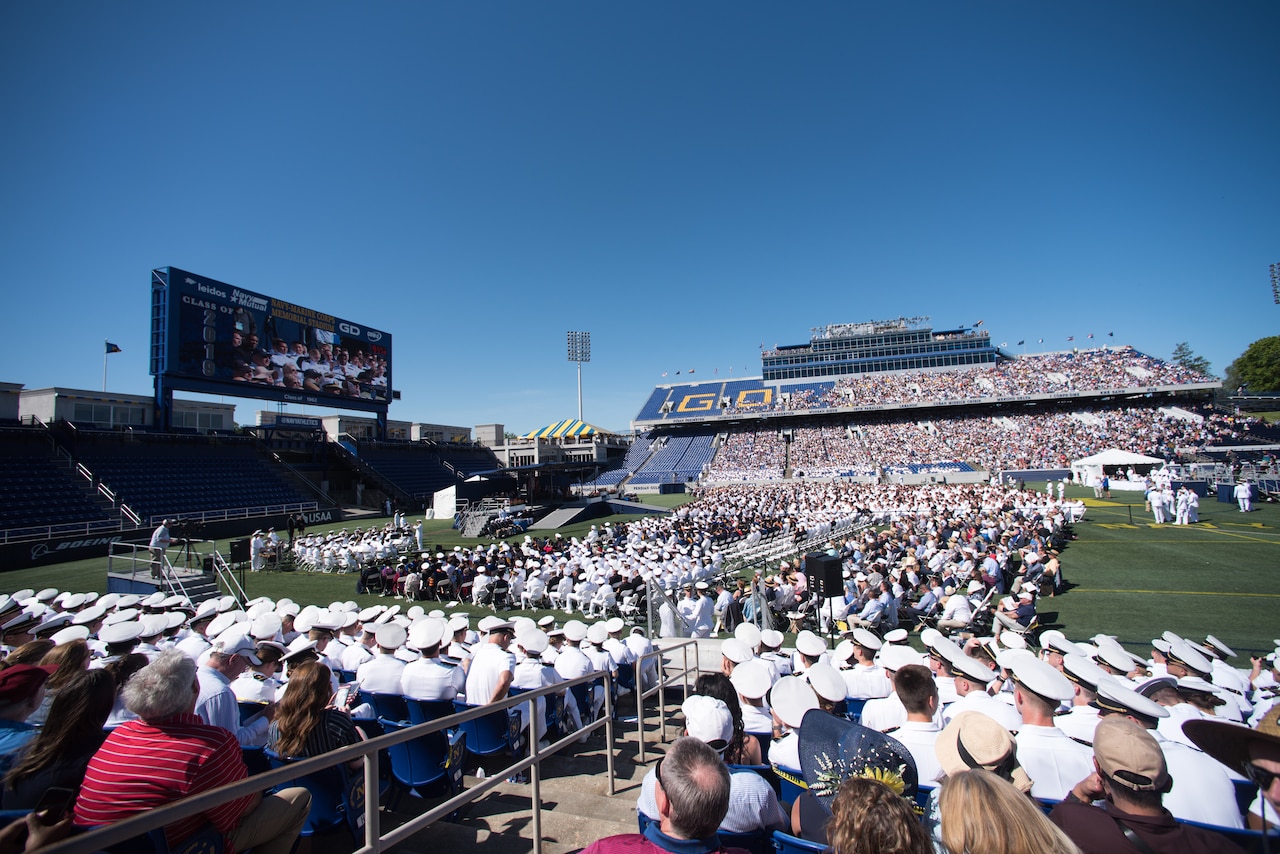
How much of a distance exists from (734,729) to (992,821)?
1863 mm

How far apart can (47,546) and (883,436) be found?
5723 cm

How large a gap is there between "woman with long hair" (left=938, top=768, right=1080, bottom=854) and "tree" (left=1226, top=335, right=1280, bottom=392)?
95.6m

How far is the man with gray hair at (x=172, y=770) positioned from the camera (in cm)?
225

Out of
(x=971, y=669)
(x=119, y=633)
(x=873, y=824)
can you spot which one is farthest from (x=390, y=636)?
(x=971, y=669)

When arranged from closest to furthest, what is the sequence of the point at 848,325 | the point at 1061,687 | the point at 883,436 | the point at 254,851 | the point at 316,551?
the point at 254,851 < the point at 1061,687 < the point at 316,551 < the point at 883,436 < the point at 848,325

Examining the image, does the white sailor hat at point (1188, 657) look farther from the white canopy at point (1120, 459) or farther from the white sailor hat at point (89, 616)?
the white canopy at point (1120, 459)

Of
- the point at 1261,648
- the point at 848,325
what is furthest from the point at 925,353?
the point at 1261,648

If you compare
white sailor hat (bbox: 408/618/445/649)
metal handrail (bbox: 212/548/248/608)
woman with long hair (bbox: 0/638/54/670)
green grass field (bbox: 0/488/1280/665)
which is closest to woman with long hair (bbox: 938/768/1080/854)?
white sailor hat (bbox: 408/618/445/649)

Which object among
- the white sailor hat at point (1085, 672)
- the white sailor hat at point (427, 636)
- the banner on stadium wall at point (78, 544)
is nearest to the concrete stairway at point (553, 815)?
the white sailor hat at point (427, 636)

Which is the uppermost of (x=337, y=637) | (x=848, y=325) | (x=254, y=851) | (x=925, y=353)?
(x=848, y=325)

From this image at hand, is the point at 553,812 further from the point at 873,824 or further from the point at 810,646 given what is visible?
the point at 873,824

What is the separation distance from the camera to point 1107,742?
2338 mm

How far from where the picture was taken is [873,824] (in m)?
1.84

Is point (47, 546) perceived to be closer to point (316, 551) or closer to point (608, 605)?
point (316, 551)
